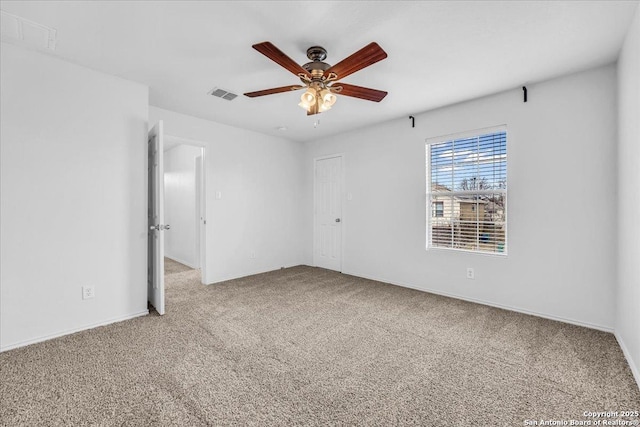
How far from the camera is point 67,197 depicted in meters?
2.57

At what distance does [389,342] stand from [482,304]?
1619 millimetres

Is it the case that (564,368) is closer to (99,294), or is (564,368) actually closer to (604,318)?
(604,318)

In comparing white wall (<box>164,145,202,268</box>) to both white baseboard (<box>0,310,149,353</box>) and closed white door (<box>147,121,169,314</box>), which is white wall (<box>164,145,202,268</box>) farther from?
white baseboard (<box>0,310,149,353</box>)

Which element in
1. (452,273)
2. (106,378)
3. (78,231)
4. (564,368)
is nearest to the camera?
(106,378)

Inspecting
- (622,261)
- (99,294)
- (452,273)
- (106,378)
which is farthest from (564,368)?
(99,294)

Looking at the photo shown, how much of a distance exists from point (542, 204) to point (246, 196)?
13.2 feet

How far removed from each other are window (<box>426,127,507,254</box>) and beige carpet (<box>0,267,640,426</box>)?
2.91 feet

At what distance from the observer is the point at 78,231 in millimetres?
2629

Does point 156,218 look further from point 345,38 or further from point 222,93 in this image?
point 345,38

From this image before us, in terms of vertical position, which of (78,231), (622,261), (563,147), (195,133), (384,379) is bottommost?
(384,379)

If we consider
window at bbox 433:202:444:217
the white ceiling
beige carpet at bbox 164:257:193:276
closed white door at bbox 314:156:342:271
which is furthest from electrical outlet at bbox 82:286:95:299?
window at bbox 433:202:444:217

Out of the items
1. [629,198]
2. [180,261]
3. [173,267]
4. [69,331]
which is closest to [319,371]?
[69,331]

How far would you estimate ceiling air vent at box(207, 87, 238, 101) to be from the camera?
3.14 meters

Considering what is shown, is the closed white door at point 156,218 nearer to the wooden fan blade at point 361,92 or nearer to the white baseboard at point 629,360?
the wooden fan blade at point 361,92
